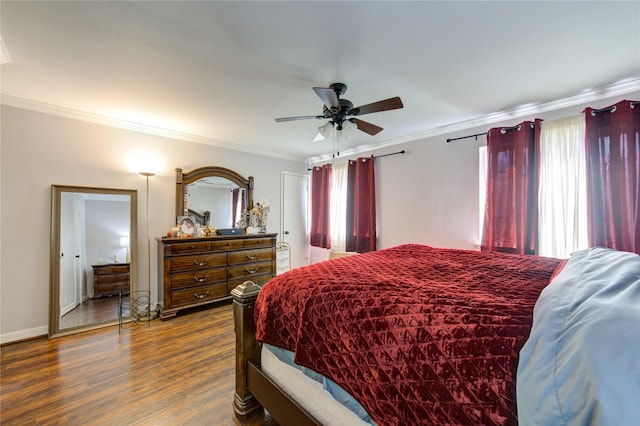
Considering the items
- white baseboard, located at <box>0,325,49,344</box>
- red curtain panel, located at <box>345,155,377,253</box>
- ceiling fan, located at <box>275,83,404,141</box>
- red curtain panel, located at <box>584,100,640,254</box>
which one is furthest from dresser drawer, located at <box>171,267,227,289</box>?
red curtain panel, located at <box>584,100,640,254</box>

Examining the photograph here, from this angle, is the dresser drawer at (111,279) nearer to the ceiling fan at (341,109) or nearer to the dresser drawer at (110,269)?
the dresser drawer at (110,269)

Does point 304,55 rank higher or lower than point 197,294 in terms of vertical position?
higher

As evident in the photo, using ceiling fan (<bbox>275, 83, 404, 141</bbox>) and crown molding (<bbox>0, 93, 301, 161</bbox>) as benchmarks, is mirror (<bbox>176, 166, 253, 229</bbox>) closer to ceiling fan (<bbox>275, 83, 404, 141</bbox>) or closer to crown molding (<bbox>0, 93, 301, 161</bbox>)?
crown molding (<bbox>0, 93, 301, 161</bbox>)

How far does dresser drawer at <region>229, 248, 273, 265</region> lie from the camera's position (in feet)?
12.4

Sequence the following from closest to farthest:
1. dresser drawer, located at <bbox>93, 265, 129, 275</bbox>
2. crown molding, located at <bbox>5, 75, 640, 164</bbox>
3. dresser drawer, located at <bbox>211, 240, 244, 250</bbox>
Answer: crown molding, located at <bbox>5, 75, 640, 164</bbox>
dresser drawer, located at <bbox>93, 265, 129, 275</bbox>
dresser drawer, located at <bbox>211, 240, 244, 250</bbox>

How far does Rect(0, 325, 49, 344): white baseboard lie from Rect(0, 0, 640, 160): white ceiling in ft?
7.87

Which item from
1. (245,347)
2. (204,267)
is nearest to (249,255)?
(204,267)

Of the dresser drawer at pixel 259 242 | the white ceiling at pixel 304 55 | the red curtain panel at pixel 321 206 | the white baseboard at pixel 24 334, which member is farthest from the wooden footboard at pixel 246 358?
the red curtain panel at pixel 321 206

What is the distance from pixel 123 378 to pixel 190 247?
5.25 feet

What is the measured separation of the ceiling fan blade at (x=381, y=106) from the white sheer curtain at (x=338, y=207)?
251 cm

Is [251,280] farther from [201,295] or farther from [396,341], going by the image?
[396,341]

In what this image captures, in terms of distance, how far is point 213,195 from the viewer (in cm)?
407

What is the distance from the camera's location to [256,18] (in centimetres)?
157

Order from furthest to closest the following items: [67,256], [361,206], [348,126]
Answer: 1. [361,206]
2. [67,256]
3. [348,126]
